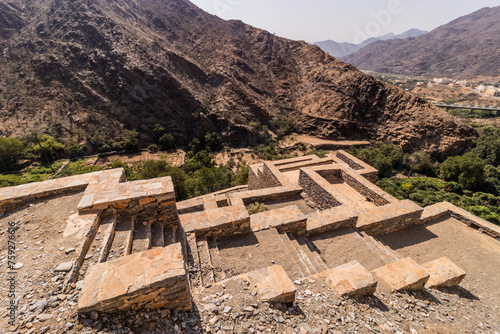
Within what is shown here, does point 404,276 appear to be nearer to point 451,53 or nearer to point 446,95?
point 446,95

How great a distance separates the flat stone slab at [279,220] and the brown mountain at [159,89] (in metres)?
29.9

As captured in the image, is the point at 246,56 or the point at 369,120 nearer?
the point at 369,120

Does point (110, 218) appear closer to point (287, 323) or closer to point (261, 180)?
point (287, 323)

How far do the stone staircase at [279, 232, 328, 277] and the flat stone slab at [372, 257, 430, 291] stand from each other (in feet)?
4.39

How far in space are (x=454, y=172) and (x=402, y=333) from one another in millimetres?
27900

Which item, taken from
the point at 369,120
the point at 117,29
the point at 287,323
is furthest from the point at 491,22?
the point at 287,323

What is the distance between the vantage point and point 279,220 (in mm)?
5953

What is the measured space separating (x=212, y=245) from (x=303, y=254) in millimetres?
2426

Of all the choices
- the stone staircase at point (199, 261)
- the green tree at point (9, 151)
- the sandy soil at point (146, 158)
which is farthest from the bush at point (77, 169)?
the stone staircase at point (199, 261)

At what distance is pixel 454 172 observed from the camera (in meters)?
22.6

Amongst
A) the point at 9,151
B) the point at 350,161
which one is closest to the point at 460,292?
the point at 350,161

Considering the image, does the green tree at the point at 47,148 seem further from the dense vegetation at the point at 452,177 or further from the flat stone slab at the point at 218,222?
the dense vegetation at the point at 452,177

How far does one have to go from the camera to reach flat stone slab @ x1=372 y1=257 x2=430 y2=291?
4.30 meters

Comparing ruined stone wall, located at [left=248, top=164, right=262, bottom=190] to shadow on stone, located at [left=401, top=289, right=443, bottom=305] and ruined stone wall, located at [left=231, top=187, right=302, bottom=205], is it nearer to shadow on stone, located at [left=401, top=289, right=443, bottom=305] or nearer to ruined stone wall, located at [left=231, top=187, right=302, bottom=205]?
ruined stone wall, located at [left=231, top=187, right=302, bottom=205]
